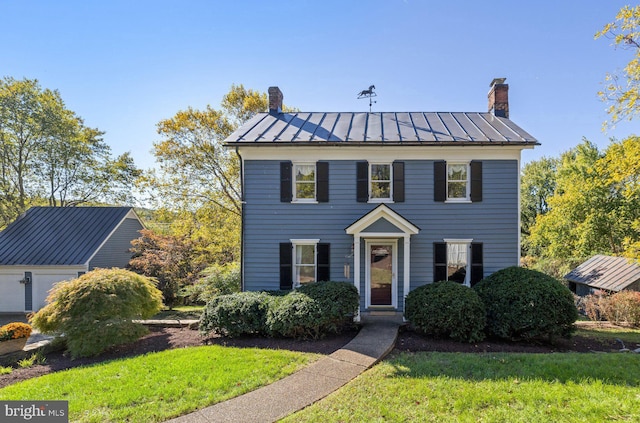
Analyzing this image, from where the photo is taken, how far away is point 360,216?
10.1 m

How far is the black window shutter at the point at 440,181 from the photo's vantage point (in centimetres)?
1002

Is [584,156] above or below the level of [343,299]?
above

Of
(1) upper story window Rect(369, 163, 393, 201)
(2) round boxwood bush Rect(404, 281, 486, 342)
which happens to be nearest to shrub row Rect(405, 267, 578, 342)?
(2) round boxwood bush Rect(404, 281, 486, 342)

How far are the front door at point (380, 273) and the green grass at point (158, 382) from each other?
4.18 metres

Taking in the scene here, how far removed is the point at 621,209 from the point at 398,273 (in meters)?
18.7

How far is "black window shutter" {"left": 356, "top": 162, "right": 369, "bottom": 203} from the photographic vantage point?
1012 centimetres

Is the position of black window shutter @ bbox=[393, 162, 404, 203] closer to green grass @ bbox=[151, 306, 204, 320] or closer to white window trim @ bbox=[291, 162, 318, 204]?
white window trim @ bbox=[291, 162, 318, 204]

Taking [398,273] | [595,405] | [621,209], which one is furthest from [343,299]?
[621,209]

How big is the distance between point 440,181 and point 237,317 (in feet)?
24.8

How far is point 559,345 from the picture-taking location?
753 cm

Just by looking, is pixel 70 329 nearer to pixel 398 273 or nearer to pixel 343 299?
pixel 343 299

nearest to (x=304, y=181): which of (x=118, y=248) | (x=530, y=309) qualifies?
(x=530, y=309)

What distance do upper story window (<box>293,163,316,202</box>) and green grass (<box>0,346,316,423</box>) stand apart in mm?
5095

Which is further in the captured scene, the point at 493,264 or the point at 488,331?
the point at 493,264
